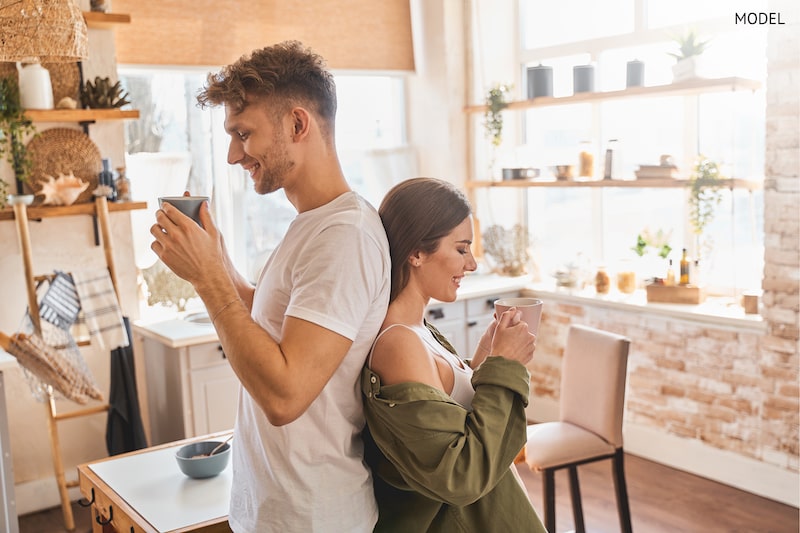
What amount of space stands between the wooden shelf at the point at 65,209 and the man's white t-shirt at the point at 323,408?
105 inches

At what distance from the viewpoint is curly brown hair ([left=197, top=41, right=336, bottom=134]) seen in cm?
150

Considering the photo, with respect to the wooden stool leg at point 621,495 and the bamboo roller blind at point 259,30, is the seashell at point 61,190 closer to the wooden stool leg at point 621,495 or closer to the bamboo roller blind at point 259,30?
the bamboo roller blind at point 259,30

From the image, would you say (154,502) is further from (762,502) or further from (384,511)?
(762,502)

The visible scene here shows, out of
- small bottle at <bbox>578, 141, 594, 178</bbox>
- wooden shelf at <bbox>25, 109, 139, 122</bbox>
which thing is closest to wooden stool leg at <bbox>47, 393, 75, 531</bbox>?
wooden shelf at <bbox>25, 109, 139, 122</bbox>

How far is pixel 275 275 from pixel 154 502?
30.5 inches

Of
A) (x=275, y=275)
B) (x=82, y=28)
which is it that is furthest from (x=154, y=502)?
(x=82, y=28)

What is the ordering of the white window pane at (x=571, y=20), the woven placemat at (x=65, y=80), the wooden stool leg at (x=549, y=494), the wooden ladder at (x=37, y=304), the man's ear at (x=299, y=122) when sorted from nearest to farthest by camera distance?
1. the man's ear at (x=299, y=122)
2. the wooden stool leg at (x=549, y=494)
3. the wooden ladder at (x=37, y=304)
4. the woven placemat at (x=65, y=80)
5. the white window pane at (x=571, y=20)

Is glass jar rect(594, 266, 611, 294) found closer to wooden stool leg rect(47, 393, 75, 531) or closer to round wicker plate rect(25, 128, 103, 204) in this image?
round wicker plate rect(25, 128, 103, 204)

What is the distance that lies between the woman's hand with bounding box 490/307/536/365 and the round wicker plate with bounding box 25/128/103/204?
9.87 ft

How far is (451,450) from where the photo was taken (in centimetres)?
149

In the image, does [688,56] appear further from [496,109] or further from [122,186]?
[122,186]

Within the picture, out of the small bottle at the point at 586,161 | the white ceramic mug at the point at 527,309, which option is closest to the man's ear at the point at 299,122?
the white ceramic mug at the point at 527,309

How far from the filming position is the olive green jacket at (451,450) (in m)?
1.49

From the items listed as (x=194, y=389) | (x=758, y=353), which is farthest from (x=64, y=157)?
(x=758, y=353)
